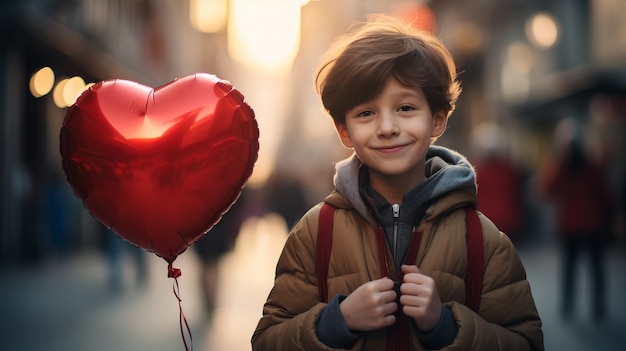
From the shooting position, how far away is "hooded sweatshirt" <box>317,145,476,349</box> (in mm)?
2209

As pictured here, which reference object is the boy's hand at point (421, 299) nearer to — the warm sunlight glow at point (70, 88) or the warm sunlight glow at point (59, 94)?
the warm sunlight glow at point (70, 88)

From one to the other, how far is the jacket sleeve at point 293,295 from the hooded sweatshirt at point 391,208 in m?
0.08

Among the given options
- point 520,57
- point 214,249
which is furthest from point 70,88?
point 520,57

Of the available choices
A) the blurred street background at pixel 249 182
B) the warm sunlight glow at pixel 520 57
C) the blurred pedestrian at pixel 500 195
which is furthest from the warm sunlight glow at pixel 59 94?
the warm sunlight glow at pixel 520 57

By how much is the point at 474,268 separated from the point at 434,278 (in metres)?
0.11

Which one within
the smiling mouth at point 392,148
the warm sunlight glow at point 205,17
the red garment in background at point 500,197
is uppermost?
the warm sunlight glow at point 205,17

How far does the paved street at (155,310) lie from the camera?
23.6 feet

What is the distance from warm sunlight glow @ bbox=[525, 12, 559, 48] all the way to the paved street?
34.4ft

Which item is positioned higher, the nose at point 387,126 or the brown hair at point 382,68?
the brown hair at point 382,68

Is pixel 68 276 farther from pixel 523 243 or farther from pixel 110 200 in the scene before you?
pixel 110 200

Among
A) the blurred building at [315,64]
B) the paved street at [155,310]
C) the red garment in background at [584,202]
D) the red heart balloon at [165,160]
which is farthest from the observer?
the blurred building at [315,64]

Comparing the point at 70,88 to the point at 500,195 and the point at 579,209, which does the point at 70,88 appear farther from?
the point at 579,209

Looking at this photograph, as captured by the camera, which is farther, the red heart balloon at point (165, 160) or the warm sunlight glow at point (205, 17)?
the warm sunlight glow at point (205, 17)

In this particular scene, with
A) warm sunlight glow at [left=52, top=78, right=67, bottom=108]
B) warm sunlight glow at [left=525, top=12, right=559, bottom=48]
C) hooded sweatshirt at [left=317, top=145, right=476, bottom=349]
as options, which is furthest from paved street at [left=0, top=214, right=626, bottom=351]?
warm sunlight glow at [left=525, top=12, right=559, bottom=48]
